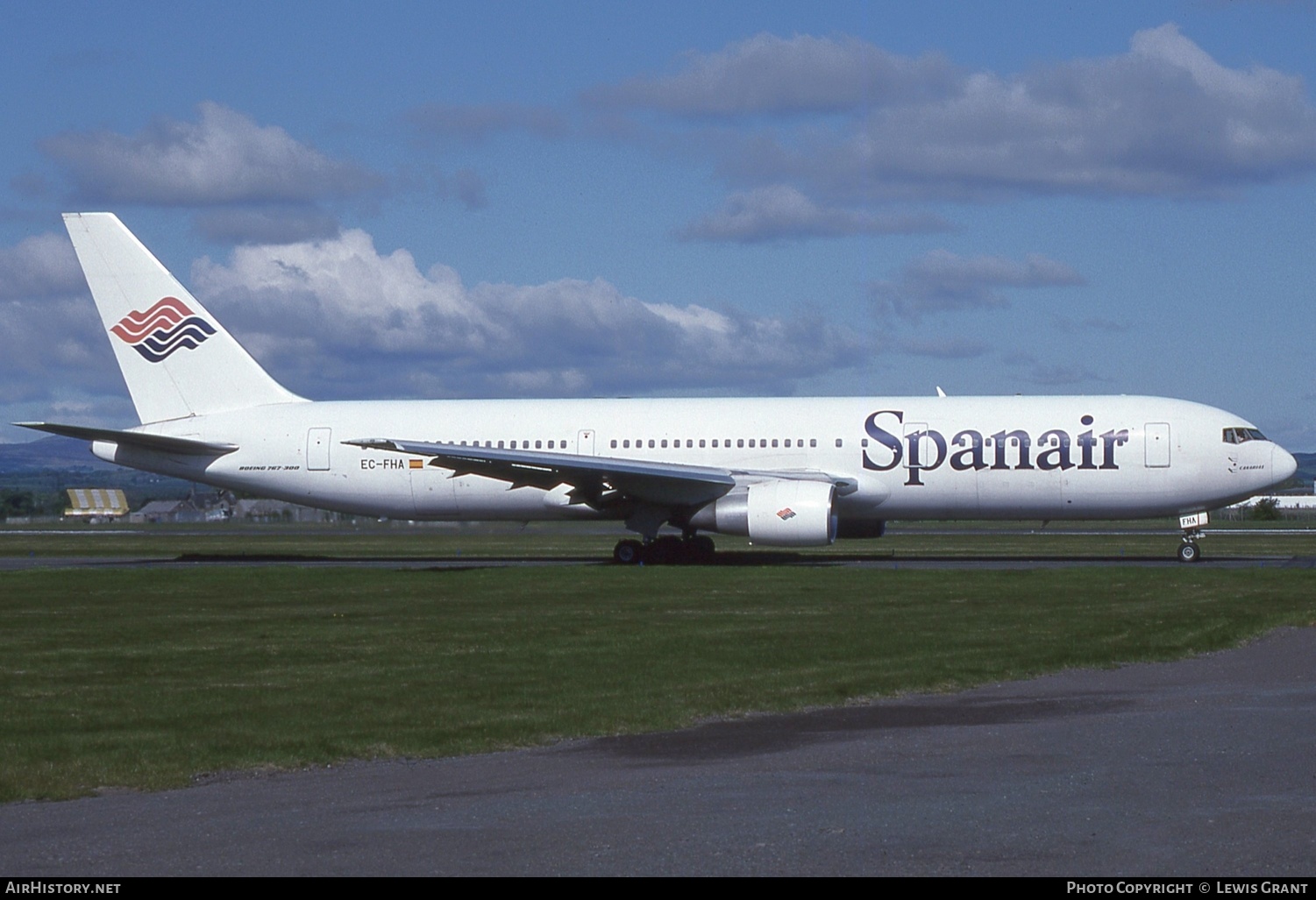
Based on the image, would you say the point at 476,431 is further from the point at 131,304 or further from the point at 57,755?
the point at 57,755

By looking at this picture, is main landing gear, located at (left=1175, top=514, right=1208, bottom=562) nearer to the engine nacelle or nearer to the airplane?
the airplane

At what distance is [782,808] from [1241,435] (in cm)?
2912

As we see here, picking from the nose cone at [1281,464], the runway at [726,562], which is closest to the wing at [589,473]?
the runway at [726,562]

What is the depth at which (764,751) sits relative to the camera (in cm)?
1130

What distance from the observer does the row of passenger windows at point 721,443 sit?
36.5m

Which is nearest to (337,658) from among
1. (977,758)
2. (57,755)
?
(57,755)

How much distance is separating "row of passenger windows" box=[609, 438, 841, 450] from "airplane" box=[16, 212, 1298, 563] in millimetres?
47

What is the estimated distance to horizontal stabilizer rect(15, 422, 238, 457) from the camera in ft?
121

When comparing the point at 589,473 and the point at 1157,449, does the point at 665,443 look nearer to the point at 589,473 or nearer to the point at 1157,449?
the point at 589,473

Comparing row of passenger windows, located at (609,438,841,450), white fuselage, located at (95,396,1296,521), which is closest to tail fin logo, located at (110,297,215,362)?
white fuselage, located at (95,396,1296,521)

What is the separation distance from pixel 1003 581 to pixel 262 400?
21.0 meters

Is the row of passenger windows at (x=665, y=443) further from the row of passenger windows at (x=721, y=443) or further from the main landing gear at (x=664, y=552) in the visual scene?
the main landing gear at (x=664, y=552)

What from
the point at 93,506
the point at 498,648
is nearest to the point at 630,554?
the point at 498,648

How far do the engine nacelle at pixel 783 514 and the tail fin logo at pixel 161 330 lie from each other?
15170 millimetres
